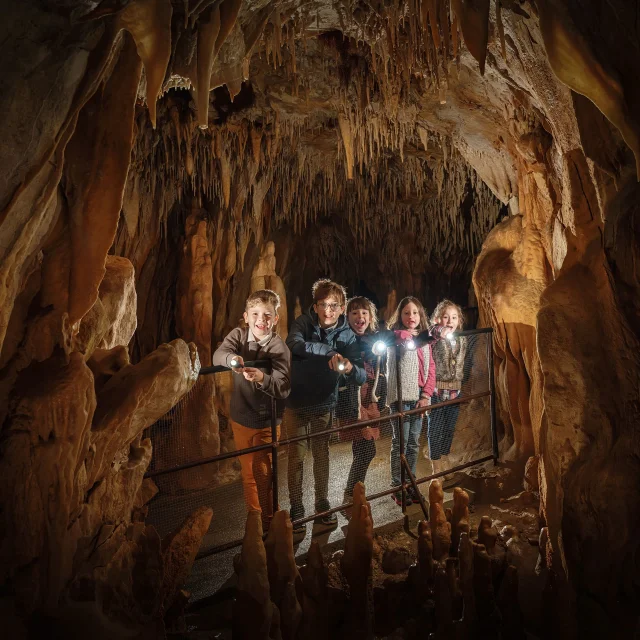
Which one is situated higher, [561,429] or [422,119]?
[422,119]

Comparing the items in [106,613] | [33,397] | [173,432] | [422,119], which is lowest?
[106,613]

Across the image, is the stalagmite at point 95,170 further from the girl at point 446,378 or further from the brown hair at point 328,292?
the girl at point 446,378

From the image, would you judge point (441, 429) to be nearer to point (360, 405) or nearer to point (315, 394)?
point (360, 405)

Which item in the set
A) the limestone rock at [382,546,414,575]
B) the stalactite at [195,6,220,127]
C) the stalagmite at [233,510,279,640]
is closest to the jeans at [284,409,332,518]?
the limestone rock at [382,546,414,575]

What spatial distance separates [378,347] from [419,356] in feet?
1.93

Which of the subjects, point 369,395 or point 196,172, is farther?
point 196,172

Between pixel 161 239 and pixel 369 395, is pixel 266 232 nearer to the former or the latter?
pixel 161 239

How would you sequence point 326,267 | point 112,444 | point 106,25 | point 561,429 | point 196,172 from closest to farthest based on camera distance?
point 106,25 → point 112,444 → point 561,429 → point 196,172 → point 326,267

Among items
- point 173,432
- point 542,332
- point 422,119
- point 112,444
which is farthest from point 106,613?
point 422,119

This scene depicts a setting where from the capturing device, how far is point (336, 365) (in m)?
3.37

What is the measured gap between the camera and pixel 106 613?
2.14m

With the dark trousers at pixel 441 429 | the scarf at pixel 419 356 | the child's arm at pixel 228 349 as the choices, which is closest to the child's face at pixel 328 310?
the scarf at pixel 419 356

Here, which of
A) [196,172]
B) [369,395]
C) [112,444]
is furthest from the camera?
[196,172]

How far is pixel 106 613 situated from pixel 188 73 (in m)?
2.48
